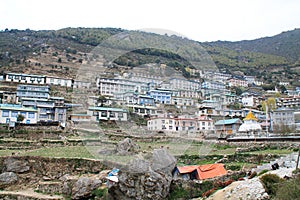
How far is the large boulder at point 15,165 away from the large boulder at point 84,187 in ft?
15.4

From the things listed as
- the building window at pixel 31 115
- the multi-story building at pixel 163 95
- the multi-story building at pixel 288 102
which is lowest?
the building window at pixel 31 115

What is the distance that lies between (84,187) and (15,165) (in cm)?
577

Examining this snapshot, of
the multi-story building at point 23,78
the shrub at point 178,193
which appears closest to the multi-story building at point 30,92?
the multi-story building at point 23,78

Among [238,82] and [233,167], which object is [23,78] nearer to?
[233,167]

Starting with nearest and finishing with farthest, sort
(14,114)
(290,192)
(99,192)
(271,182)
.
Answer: (290,192)
(271,182)
(99,192)
(14,114)

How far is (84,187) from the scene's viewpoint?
14570 millimetres

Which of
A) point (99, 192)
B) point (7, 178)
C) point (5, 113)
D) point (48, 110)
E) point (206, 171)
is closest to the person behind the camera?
point (206, 171)

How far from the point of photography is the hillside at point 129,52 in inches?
273

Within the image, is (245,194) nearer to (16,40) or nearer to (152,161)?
(152,161)

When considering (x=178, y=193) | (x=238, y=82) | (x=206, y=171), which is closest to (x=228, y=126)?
(x=206, y=171)

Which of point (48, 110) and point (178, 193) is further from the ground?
point (48, 110)

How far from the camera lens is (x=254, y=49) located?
125m

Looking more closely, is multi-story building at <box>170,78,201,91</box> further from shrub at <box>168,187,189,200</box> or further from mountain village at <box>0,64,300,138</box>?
shrub at <box>168,187,189,200</box>

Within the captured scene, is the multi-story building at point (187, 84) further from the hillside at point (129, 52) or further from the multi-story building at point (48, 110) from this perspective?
the multi-story building at point (48, 110)
